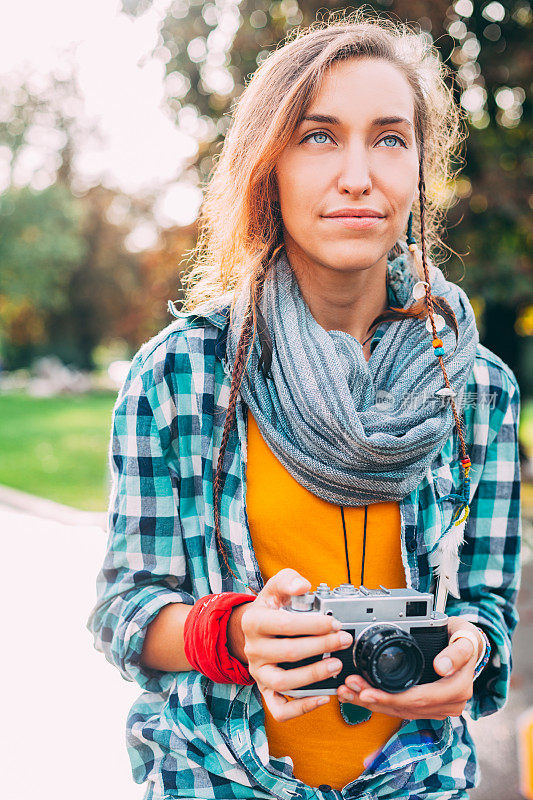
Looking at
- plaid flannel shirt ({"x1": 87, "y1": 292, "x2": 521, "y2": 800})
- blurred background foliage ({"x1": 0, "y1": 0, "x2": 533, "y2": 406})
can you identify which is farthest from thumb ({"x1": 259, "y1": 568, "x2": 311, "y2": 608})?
blurred background foliage ({"x1": 0, "y1": 0, "x2": 533, "y2": 406})

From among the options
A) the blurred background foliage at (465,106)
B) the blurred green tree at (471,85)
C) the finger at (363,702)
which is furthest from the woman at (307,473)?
the blurred green tree at (471,85)

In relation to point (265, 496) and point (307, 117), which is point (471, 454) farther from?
point (307, 117)

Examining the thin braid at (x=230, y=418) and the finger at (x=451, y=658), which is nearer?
the finger at (x=451, y=658)

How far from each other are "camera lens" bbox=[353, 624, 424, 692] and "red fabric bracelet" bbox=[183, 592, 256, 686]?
0.26m

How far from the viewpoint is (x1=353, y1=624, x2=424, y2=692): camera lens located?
4.45 feet

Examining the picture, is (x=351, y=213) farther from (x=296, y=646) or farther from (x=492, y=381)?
(x=296, y=646)

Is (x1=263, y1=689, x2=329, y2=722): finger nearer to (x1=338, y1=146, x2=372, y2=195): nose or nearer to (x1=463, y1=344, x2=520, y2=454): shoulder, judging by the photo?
(x1=463, y1=344, x2=520, y2=454): shoulder

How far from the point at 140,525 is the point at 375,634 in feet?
1.80

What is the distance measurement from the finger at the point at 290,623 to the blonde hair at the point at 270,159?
34 centimetres

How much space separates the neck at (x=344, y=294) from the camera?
1.79 m

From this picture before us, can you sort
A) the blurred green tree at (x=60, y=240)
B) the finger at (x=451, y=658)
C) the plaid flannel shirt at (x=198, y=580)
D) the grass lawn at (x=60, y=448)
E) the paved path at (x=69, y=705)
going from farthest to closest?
the blurred green tree at (x=60, y=240) < the grass lawn at (x=60, y=448) < the paved path at (x=69, y=705) < the plaid flannel shirt at (x=198, y=580) < the finger at (x=451, y=658)

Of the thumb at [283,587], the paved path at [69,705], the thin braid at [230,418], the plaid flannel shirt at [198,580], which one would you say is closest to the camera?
the thumb at [283,587]

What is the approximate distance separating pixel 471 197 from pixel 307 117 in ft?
22.5

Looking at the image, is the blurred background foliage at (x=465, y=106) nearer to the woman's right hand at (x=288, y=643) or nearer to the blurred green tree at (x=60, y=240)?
the woman's right hand at (x=288, y=643)
